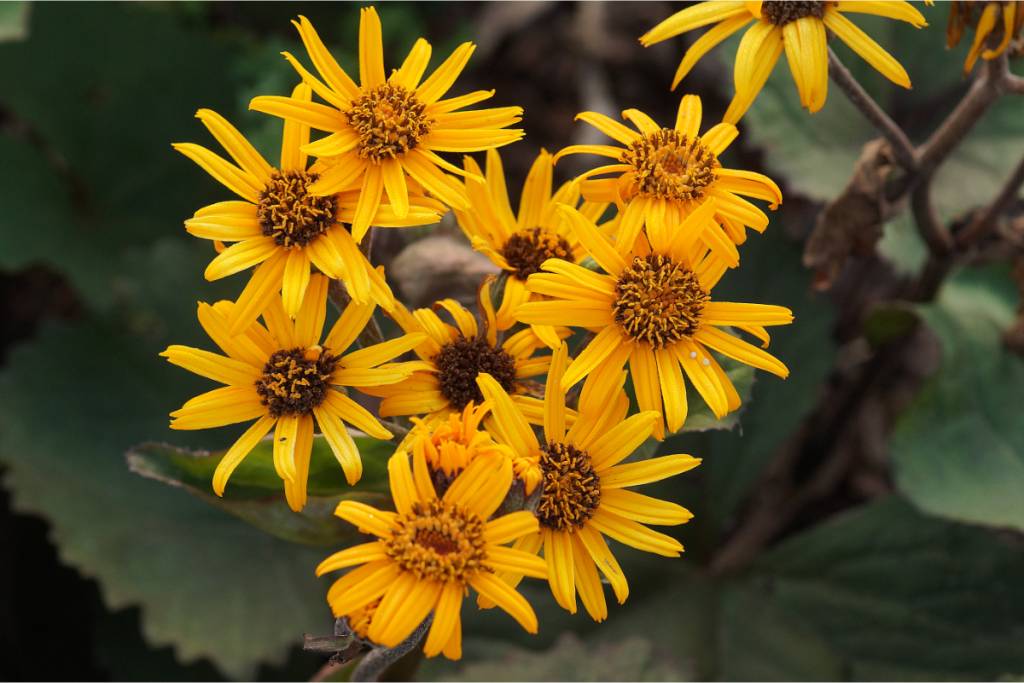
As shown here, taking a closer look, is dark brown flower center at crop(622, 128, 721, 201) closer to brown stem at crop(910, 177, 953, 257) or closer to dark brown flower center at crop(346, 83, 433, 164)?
dark brown flower center at crop(346, 83, 433, 164)

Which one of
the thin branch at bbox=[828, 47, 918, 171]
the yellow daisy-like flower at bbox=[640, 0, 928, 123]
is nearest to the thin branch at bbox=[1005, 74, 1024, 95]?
the thin branch at bbox=[828, 47, 918, 171]

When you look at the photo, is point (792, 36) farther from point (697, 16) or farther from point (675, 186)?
point (675, 186)

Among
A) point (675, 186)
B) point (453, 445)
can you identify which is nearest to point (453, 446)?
point (453, 445)

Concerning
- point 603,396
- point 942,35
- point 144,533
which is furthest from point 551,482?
point 942,35

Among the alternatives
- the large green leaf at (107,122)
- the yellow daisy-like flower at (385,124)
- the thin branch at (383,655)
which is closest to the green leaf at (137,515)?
the large green leaf at (107,122)

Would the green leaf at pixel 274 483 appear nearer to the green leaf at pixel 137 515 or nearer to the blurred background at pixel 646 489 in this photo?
the blurred background at pixel 646 489

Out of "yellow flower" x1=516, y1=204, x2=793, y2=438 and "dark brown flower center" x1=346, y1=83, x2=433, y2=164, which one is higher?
"dark brown flower center" x1=346, y1=83, x2=433, y2=164
